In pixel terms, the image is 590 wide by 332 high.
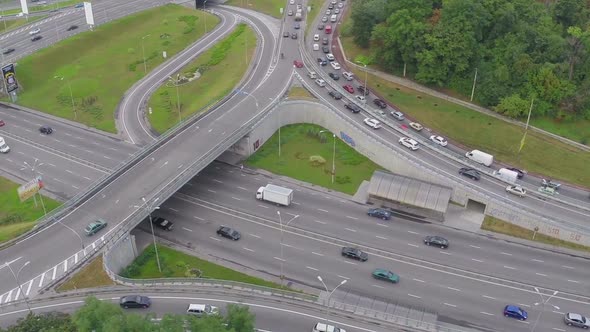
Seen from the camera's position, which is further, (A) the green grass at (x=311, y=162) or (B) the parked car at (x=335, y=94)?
(B) the parked car at (x=335, y=94)

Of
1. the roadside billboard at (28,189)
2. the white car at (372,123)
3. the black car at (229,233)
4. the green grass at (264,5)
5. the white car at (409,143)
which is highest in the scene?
the green grass at (264,5)

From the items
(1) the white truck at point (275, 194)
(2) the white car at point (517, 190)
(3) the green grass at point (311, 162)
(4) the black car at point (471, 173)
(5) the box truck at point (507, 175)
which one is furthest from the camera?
(3) the green grass at point (311, 162)

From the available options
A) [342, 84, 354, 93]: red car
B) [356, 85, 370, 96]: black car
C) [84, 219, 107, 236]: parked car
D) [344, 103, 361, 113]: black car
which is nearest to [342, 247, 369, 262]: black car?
[84, 219, 107, 236]: parked car

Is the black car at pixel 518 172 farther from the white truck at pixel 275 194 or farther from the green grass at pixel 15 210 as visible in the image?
the green grass at pixel 15 210

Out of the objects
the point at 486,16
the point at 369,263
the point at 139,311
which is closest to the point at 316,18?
the point at 486,16

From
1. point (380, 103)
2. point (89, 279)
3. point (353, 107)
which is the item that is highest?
point (353, 107)

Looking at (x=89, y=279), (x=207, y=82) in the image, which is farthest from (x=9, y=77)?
(x=89, y=279)

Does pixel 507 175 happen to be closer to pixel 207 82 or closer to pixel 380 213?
pixel 380 213

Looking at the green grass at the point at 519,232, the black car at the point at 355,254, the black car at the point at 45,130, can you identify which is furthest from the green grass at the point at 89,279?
the green grass at the point at 519,232
